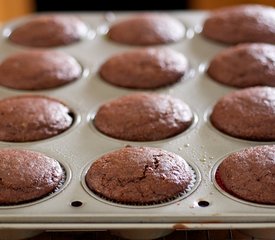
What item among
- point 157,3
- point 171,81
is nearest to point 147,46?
point 171,81

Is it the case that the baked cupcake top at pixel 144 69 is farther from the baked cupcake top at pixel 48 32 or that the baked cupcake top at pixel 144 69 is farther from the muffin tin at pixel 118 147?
the baked cupcake top at pixel 48 32

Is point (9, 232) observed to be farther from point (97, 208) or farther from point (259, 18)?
point (259, 18)

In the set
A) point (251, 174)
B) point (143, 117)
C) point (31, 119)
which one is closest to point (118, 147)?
point (143, 117)

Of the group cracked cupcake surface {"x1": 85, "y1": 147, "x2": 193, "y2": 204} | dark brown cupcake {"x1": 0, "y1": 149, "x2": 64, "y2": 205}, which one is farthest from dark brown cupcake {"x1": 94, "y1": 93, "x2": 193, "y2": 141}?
dark brown cupcake {"x1": 0, "y1": 149, "x2": 64, "y2": 205}

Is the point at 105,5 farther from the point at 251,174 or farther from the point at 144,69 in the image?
the point at 251,174

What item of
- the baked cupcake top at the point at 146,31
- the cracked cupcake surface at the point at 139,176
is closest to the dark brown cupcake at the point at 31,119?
the cracked cupcake surface at the point at 139,176

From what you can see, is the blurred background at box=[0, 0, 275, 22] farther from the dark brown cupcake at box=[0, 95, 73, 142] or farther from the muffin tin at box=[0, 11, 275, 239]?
the dark brown cupcake at box=[0, 95, 73, 142]
